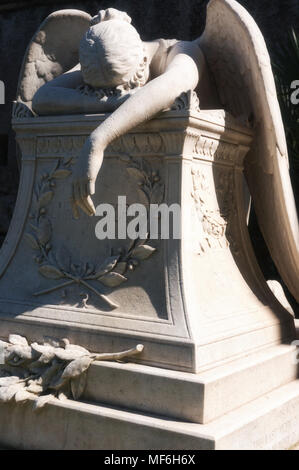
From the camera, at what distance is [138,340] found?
251 cm

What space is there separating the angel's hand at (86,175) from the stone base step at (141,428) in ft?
2.76

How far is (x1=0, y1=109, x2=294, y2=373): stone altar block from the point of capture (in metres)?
2.55

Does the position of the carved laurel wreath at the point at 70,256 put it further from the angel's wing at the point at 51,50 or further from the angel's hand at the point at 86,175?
the angel's wing at the point at 51,50

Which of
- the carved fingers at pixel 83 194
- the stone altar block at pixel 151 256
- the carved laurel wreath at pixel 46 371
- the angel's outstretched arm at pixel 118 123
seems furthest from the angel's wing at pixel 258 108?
the carved laurel wreath at pixel 46 371

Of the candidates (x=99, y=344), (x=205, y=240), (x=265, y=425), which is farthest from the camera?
(x=205, y=240)

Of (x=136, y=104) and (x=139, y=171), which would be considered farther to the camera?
(x=139, y=171)

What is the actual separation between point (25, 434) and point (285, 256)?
1541 mm

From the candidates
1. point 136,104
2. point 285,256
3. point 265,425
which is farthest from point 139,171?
point 265,425

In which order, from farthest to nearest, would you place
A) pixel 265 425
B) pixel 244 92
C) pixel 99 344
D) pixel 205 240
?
pixel 244 92
pixel 205 240
pixel 99 344
pixel 265 425

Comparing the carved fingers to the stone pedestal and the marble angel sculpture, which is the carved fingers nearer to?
the marble angel sculpture

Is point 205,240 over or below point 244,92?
below

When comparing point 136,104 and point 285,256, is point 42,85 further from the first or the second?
point 285,256

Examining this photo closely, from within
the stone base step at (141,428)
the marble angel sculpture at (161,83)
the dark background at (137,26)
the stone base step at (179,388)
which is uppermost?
the dark background at (137,26)

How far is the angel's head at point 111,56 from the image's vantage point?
2.79m
